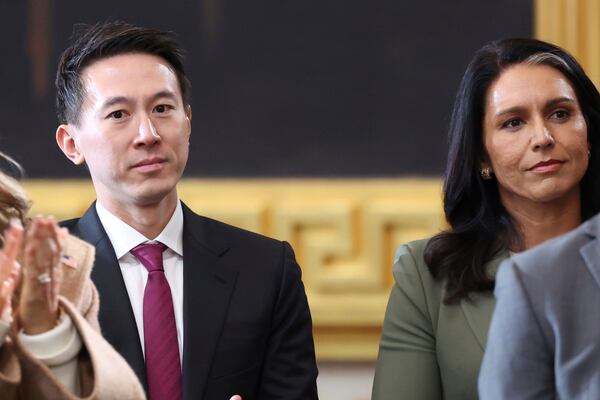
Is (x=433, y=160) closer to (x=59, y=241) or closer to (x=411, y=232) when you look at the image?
(x=411, y=232)

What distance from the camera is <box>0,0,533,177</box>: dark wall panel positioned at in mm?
3123

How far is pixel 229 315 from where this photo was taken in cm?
199

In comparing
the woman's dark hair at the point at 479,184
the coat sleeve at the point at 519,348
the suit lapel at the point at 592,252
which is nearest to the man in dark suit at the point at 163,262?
the woman's dark hair at the point at 479,184

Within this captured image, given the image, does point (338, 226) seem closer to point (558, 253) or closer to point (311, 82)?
point (311, 82)

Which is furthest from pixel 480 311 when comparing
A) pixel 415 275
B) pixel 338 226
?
pixel 338 226

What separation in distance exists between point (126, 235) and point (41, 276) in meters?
0.53

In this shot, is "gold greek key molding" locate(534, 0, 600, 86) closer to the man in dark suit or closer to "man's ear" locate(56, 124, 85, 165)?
the man in dark suit

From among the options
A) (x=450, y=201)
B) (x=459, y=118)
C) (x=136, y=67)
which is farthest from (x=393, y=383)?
(x=136, y=67)

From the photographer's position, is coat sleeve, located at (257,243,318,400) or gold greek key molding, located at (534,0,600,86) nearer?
coat sleeve, located at (257,243,318,400)

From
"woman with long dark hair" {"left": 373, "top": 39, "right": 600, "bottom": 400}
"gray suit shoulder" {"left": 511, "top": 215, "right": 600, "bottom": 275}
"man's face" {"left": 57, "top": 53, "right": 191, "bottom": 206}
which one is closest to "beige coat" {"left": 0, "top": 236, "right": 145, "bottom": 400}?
"man's face" {"left": 57, "top": 53, "right": 191, "bottom": 206}

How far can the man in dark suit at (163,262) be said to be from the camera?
6.32 ft

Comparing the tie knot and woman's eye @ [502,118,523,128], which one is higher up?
woman's eye @ [502,118,523,128]

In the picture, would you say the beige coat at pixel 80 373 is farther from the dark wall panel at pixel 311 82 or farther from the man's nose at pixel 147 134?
the dark wall panel at pixel 311 82

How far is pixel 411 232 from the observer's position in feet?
10.1
